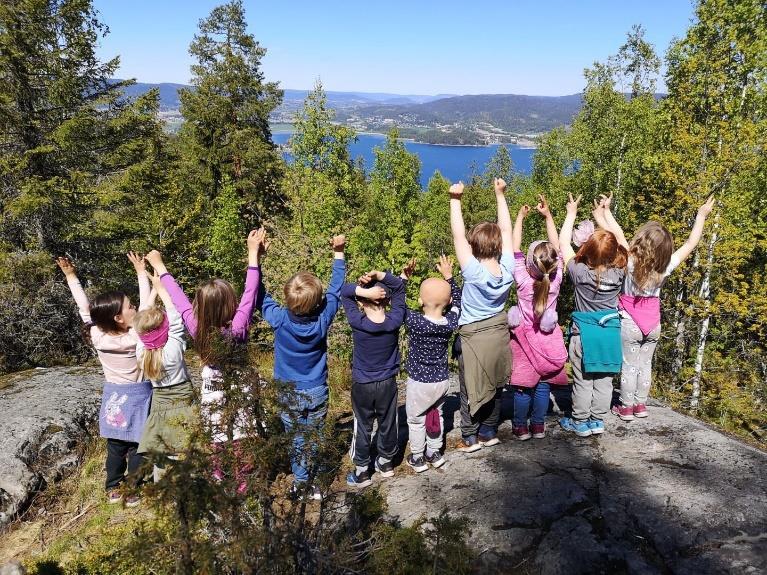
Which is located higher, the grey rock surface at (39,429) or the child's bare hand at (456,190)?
the child's bare hand at (456,190)

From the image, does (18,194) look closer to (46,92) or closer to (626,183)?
(46,92)

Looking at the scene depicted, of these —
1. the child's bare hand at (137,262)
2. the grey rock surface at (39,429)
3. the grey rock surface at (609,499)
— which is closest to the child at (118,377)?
the child's bare hand at (137,262)

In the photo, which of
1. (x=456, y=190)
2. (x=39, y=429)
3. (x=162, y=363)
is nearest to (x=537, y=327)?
(x=456, y=190)

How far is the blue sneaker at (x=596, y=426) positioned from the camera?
4754 mm

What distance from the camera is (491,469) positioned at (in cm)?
424

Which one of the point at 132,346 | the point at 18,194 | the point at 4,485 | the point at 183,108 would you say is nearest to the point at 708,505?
the point at 132,346

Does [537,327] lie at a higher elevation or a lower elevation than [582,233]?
lower

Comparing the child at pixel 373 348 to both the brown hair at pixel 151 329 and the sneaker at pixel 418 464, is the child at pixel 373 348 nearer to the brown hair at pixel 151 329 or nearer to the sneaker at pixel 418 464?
the sneaker at pixel 418 464

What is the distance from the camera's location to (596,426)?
477 cm

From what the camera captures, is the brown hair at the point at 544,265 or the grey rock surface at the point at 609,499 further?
the brown hair at the point at 544,265

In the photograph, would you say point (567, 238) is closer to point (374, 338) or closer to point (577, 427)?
point (577, 427)

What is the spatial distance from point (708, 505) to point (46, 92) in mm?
14843

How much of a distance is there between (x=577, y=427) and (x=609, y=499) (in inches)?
44.1

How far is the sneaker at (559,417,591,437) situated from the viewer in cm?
475
